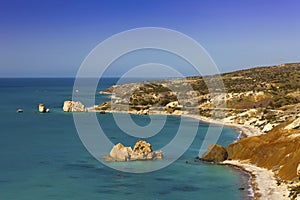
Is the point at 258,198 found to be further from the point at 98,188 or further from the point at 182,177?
the point at 98,188

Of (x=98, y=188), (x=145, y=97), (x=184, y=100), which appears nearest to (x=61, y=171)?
(x=98, y=188)

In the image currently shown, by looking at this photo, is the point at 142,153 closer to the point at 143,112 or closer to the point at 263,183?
the point at 263,183

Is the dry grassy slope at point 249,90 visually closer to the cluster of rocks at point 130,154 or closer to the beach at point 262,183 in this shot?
the beach at point 262,183

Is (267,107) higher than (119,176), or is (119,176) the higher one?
(267,107)

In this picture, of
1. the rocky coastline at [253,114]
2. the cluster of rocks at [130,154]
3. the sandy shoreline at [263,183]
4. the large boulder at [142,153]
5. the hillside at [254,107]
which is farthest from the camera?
the large boulder at [142,153]

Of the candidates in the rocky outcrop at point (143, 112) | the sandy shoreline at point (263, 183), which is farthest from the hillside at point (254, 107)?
the sandy shoreline at point (263, 183)

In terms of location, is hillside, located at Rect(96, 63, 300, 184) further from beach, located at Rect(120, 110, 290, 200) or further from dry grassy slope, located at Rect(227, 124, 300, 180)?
beach, located at Rect(120, 110, 290, 200)

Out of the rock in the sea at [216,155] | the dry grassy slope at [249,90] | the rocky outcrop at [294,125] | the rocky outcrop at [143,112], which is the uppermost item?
the dry grassy slope at [249,90]

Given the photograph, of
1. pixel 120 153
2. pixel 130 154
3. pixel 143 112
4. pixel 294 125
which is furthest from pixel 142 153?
pixel 143 112
